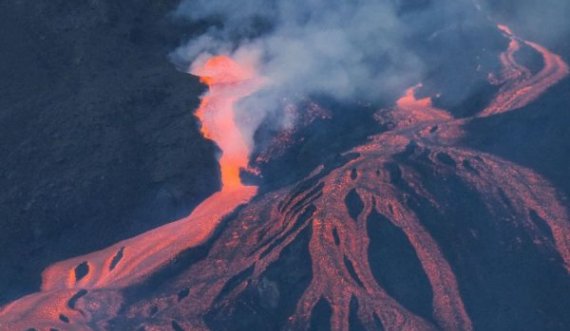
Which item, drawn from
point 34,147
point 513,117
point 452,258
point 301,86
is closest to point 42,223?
point 34,147

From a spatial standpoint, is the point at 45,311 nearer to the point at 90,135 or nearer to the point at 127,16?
the point at 90,135

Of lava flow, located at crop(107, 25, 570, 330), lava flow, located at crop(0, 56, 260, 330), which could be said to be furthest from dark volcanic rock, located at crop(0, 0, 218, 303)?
lava flow, located at crop(107, 25, 570, 330)

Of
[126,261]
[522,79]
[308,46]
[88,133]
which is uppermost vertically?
[308,46]

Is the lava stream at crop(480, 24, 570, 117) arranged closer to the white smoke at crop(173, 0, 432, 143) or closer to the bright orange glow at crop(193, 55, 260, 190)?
the white smoke at crop(173, 0, 432, 143)

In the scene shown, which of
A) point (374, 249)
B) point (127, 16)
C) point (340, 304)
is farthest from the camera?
point (127, 16)

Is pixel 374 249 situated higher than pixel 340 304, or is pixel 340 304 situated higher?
pixel 374 249

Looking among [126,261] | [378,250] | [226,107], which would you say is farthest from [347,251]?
[226,107]

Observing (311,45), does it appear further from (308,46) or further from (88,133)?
(88,133)
